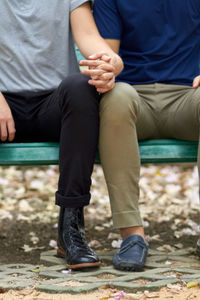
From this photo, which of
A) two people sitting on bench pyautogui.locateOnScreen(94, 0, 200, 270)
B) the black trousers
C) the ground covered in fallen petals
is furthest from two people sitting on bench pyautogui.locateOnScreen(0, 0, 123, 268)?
the ground covered in fallen petals

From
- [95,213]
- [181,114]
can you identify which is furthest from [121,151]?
[95,213]

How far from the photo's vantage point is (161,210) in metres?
4.38

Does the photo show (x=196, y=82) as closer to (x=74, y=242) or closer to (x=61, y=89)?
(x=61, y=89)

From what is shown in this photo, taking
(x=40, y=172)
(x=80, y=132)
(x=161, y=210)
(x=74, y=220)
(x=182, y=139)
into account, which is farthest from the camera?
(x=40, y=172)

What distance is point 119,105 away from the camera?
2.42 meters

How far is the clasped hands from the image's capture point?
2.43m

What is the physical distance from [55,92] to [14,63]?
33 cm

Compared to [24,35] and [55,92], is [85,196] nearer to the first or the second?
[55,92]

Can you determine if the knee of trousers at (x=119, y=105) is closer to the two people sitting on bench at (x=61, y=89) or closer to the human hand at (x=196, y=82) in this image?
the two people sitting on bench at (x=61, y=89)

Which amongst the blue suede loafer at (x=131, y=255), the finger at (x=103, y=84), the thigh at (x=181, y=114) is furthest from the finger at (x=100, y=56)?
the blue suede loafer at (x=131, y=255)

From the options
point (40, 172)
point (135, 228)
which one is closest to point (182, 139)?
point (135, 228)

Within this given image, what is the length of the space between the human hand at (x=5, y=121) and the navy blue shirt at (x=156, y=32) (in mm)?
687

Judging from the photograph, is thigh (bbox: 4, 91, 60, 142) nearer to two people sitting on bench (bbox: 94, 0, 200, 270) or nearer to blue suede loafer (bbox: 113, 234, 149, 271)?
two people sitting on bench (bbox: 94, 0, 200, 270)

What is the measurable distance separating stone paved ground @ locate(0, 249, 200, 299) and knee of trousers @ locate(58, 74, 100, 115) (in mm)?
735
